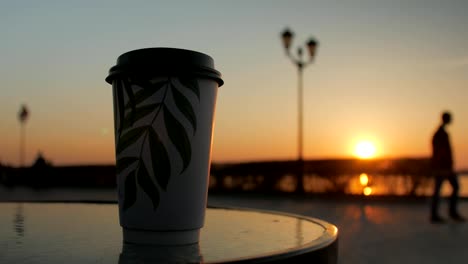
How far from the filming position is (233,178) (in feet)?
88.4

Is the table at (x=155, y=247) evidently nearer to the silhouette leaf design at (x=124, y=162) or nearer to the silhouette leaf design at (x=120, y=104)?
the silhouette leaf design at (x=124, y=162)

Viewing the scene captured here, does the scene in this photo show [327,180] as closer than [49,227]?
No

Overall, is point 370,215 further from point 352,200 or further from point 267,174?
point 267,174

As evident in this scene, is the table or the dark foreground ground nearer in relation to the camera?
the table

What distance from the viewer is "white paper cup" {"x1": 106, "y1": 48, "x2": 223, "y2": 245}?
2334 millimetres

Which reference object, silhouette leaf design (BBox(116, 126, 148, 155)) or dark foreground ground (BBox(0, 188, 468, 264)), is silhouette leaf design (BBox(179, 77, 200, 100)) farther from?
dark foreground ground (BBox(0, 188, 468, 264))

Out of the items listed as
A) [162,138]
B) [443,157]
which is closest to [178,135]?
[162,138]

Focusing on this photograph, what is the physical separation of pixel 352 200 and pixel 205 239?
17.8 meters

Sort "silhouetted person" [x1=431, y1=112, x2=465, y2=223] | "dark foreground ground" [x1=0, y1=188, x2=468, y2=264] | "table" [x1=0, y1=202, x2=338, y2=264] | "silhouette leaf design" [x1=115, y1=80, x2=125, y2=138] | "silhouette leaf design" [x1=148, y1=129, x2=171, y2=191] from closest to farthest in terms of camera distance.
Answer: "table" [x1=0, y1=202, x2=338, y2=264]
"silhouette leaf design" [x1=148, y1=129, x2=171, y2=191]
"silhouette leaf design" [x1=115, y1=80, x2=125, y2=138]
"dark foreground ground" [x1=0, y1=188, x2=468, y2=264]
"silhouetted person" [x1=431, y1=112, x2=465, y2=223]

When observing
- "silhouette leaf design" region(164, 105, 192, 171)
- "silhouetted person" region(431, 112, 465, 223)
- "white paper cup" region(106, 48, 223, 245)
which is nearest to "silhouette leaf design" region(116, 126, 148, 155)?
"white paper cup" region(106, 48, 223, 245)

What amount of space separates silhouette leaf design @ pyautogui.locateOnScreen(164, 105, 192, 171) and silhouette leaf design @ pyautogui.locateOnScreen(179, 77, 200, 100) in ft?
0.43

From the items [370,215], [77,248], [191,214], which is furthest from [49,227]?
[370,215]

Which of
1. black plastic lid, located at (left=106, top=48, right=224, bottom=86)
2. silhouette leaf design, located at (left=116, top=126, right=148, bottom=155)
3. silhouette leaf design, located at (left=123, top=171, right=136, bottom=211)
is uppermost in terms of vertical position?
black plastic lid, located at (left=106, top=48, right=224, bottom=86)

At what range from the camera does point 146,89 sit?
7.73 feet
